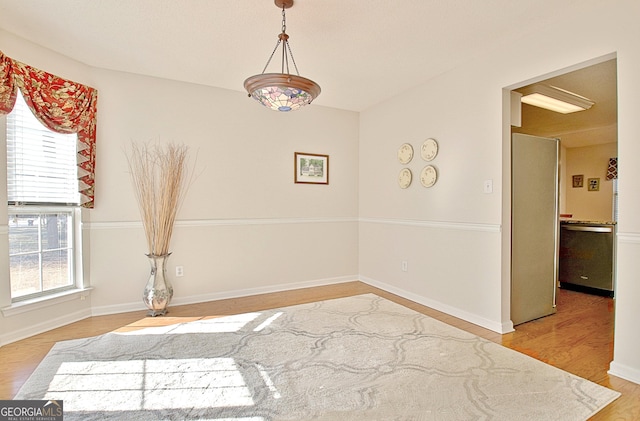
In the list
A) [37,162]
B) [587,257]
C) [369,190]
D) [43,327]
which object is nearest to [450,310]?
[369,190]

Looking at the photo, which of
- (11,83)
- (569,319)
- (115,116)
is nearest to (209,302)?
(115,116)

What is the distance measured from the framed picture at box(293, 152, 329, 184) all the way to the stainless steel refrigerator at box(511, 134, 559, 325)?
2.27 m

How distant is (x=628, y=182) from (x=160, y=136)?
3.94 metres

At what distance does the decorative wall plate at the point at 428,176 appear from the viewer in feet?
11.4

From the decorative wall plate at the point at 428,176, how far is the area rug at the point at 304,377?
1.46 meters

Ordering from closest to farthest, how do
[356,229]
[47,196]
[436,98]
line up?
[47,196] < [436,98] < [356,229]

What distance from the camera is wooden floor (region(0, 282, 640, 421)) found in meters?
2.04

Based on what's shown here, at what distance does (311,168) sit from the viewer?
4.41 m

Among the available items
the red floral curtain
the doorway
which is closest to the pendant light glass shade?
the red floral curtain

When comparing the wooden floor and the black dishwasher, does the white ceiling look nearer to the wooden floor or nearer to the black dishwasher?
the wooden floor

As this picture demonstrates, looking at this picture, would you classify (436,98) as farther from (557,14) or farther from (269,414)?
(269,414)

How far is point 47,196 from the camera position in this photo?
9.65 ft

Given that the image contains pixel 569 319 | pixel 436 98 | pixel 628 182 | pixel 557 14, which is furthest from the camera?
pixel 436 98

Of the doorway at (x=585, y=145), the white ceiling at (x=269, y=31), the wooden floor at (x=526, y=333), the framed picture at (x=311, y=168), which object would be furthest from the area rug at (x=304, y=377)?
the doorway at (x=585, y=145)
